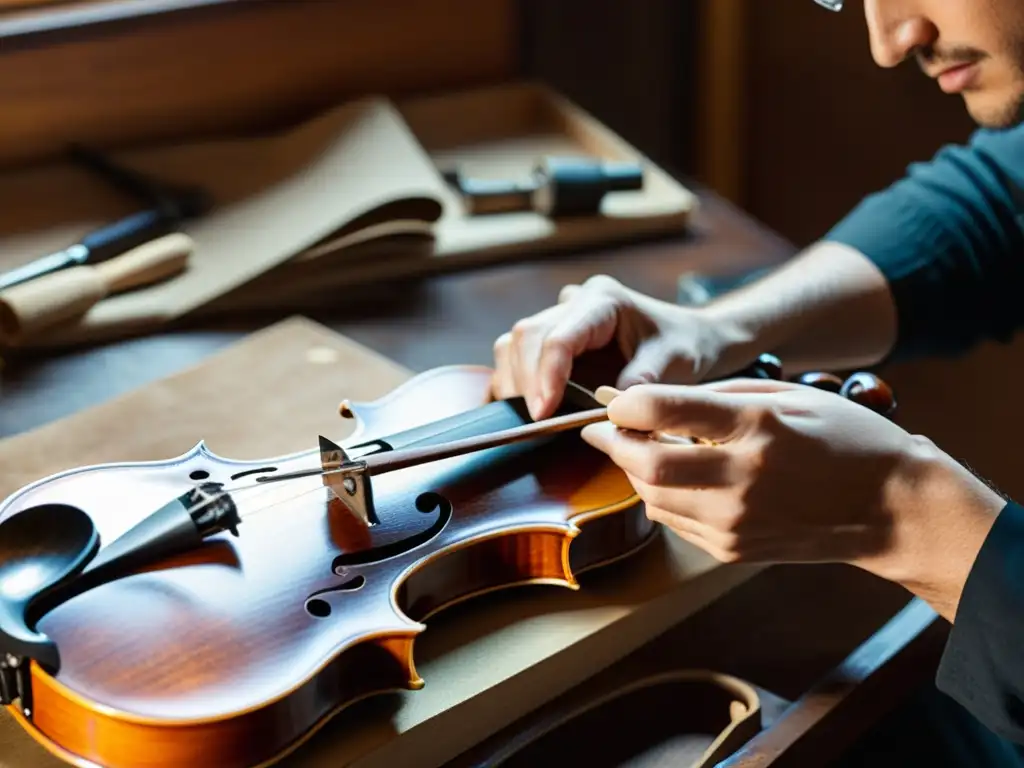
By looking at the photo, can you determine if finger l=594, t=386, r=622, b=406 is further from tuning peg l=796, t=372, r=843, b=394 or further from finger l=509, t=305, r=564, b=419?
tuning peg l=796, t=372, r=843, b=394

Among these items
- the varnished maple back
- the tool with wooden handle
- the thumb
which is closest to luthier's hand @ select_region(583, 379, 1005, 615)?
the thumb

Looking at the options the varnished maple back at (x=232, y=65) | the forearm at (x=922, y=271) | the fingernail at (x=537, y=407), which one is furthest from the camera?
the varnished maple back at (x=232, y=65)

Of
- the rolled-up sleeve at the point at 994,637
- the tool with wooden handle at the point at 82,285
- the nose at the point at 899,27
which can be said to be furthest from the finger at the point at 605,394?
the tool with wooden handle at the point at 82,285

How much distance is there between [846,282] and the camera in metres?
1.14

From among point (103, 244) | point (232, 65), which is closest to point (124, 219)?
point (103, 244)

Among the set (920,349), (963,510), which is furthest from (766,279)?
(963,510)

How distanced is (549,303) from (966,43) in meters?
0.47

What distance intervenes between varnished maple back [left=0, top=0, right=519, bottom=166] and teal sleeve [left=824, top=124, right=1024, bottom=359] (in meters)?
0.63

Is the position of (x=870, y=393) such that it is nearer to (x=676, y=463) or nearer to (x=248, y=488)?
(x=676, y=463)

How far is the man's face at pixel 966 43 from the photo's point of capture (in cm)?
90

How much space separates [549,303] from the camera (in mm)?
1215

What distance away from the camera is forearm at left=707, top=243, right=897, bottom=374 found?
1.08 meters

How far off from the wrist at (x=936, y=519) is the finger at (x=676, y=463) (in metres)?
0.12

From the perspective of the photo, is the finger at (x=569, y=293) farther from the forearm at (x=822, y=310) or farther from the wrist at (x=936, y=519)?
the wrist at (x=936, y=519)
